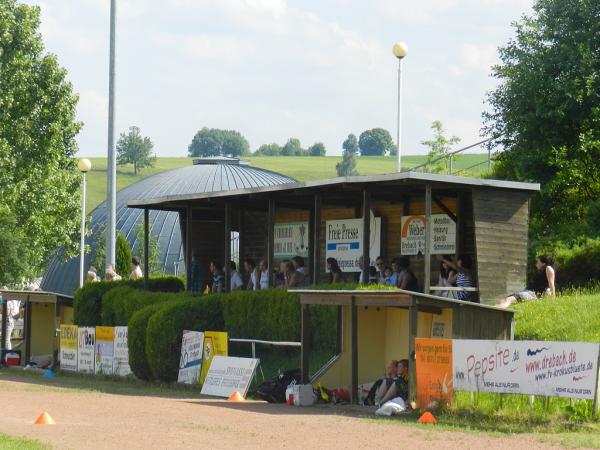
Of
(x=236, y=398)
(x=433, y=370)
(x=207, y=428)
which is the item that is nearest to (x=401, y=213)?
(x=236, y=398)

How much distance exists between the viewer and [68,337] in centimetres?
3194

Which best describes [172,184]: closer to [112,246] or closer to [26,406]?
[112,246]

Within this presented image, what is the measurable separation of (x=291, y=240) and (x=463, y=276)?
8.26m

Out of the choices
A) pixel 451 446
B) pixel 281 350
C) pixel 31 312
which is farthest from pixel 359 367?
pixel 31 312

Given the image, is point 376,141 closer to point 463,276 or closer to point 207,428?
point 463,276

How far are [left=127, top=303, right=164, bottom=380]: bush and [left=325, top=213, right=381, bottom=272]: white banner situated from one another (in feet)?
14.7

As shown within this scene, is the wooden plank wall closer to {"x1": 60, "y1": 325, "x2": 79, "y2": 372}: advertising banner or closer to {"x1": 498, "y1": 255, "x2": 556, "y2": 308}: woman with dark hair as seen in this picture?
{"x1": 498, "y1": 255, "x2": 556, "y2": 308}: woman with dark hair

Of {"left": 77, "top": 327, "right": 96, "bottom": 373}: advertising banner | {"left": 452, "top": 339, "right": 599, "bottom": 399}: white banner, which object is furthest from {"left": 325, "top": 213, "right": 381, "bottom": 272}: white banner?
{"left": 452, "top": 339, "right": 599, "bottom": 399}: white banner

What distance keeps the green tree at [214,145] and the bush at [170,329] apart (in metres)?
167

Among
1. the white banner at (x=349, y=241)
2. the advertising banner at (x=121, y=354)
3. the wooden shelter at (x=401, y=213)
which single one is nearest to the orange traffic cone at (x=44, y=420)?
the wooden shelter at (x=401, y=213)

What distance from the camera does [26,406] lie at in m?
21.7

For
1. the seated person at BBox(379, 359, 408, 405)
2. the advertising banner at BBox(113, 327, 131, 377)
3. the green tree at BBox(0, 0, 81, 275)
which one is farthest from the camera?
the green tree at BBox(0, 0, 81, 275)

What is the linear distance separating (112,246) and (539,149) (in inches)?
482

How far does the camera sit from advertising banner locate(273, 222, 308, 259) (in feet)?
103
